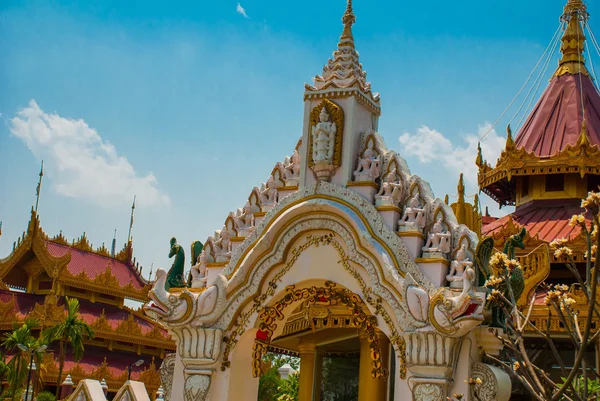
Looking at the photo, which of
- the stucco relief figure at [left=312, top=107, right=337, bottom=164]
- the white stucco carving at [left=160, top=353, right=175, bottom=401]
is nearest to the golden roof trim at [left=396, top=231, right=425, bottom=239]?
the stucco relief figure at [left=312, top=107, right=337, bottom=164]

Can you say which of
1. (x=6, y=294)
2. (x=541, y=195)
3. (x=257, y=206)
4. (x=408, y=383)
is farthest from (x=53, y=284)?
(x=408, y=383)

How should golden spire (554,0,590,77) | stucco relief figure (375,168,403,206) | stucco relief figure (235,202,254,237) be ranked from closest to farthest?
stucco relief figure (375,168,403,206) < stucco relief figure (235,202,254,237) < golden spire (554,0,590,77)

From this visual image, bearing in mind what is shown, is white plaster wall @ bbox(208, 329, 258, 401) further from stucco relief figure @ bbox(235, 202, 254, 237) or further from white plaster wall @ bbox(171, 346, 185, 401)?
stucco relief figure @ bbox(235, 202, 254, 237)

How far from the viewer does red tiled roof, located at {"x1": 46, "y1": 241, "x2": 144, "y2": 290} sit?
123 ft

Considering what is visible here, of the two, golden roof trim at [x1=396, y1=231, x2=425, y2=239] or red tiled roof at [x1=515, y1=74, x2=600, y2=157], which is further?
red tiled roof at [x1=515, y1=74, x2=600, y2=157]

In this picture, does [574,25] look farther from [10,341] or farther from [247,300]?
[10,341]

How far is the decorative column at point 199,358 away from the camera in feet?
39.4

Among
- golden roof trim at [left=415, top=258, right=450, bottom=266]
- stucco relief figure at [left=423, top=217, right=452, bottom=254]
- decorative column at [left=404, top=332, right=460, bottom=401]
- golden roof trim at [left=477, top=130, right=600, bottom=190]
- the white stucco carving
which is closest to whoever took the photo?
decorative column at [left=404, top=332, right=460, bottom=401]

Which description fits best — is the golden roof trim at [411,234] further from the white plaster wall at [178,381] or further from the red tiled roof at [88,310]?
the red tiled roof at [88,310]

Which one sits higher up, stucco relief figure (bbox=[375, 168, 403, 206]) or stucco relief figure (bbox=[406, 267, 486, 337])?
stucco relief figure (bbox=[375, 168, 403, 206])

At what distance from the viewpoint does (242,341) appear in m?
12.2

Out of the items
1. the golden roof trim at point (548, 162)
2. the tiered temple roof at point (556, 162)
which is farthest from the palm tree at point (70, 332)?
the golden roof trim at point (548, 162)

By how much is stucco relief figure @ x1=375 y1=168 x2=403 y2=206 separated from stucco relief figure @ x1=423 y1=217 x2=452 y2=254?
657 mm

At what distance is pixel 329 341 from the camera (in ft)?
54.0
